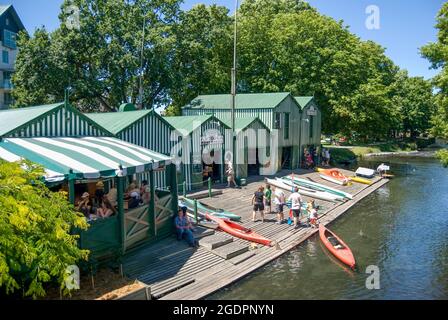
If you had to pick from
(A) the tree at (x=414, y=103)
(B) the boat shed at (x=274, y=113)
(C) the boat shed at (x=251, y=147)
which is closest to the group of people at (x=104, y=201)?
(C) the boat shed at (x=251, y=147)

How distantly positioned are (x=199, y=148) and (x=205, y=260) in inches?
459

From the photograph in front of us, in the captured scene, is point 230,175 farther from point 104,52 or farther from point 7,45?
point 7,45

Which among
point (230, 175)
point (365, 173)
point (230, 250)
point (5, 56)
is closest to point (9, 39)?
point (5, 56)

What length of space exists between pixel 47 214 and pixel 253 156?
23205 millimetres

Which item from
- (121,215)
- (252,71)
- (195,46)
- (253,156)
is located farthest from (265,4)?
(121,215)

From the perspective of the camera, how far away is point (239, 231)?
1706cm

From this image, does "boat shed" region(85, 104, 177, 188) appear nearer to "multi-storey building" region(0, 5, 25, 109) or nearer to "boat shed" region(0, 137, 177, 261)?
"boat shed" region(0, 137, 177, 261)

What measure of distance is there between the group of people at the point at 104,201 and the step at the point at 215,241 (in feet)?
8.81

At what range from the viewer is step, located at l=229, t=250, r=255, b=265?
47.5 feet

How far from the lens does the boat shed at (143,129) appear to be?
772 inches
